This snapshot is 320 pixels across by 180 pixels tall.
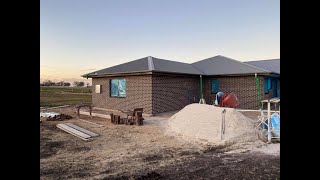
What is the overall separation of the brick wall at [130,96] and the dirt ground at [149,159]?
6.63 m

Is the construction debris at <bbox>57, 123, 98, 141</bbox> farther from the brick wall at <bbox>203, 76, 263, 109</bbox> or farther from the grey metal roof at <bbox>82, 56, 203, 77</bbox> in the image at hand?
the brick wall at <bbox>203, 76, 263, 109</bbox>

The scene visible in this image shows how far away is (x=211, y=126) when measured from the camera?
399 inches

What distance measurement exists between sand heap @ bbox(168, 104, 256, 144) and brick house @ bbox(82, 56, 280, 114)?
534 centimetres

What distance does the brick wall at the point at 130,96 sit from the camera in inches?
655

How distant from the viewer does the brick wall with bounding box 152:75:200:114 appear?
656 inches

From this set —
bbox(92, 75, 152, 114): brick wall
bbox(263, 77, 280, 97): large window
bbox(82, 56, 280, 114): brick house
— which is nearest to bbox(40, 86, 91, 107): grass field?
bbox(92, 75, 152, 114): brick wall

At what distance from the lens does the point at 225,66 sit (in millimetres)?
21531

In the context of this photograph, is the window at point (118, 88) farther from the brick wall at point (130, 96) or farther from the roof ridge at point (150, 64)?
the roof ridge at point (150, 64)

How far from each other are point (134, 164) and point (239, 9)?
37.4ft

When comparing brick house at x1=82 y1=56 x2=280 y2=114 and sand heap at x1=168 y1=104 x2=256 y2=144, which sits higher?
brick house at x1=82 y1=56 x2=280 y2=114

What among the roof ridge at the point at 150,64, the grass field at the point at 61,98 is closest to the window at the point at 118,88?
the roof ridge at the point at 150,64

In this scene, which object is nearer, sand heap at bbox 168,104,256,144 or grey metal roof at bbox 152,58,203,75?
sand heap at bbox 168,104,256,144

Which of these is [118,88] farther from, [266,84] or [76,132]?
Result: [266,84]
